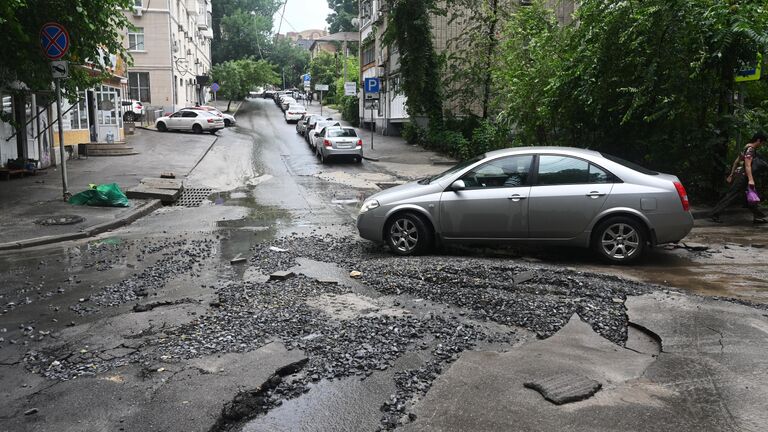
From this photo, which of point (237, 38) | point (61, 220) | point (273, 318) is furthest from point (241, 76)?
point (273, 318)

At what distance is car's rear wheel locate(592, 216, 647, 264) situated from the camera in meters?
7.89

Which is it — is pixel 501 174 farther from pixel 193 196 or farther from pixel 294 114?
pixel 294 114

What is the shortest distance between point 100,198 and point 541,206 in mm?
10275

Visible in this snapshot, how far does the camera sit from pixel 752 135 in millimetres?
11781

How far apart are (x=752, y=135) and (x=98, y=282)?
1178 cm

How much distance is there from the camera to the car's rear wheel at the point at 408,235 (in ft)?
27.7

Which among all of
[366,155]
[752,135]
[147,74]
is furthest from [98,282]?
[147,74]

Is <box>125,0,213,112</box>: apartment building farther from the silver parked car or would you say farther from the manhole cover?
the manhole cover

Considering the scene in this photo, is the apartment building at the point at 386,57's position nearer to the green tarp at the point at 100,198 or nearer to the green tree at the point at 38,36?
the green tree at the point at 38,36

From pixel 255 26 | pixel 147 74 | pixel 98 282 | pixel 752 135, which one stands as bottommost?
pixel 98 282

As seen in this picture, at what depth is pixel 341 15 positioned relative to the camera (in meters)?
85.8

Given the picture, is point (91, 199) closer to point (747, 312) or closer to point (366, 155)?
point (747, 312)

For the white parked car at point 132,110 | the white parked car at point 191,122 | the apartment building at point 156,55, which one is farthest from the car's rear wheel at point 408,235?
the apartment building at point 156,55

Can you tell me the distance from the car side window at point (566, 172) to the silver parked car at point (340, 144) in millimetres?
17242
